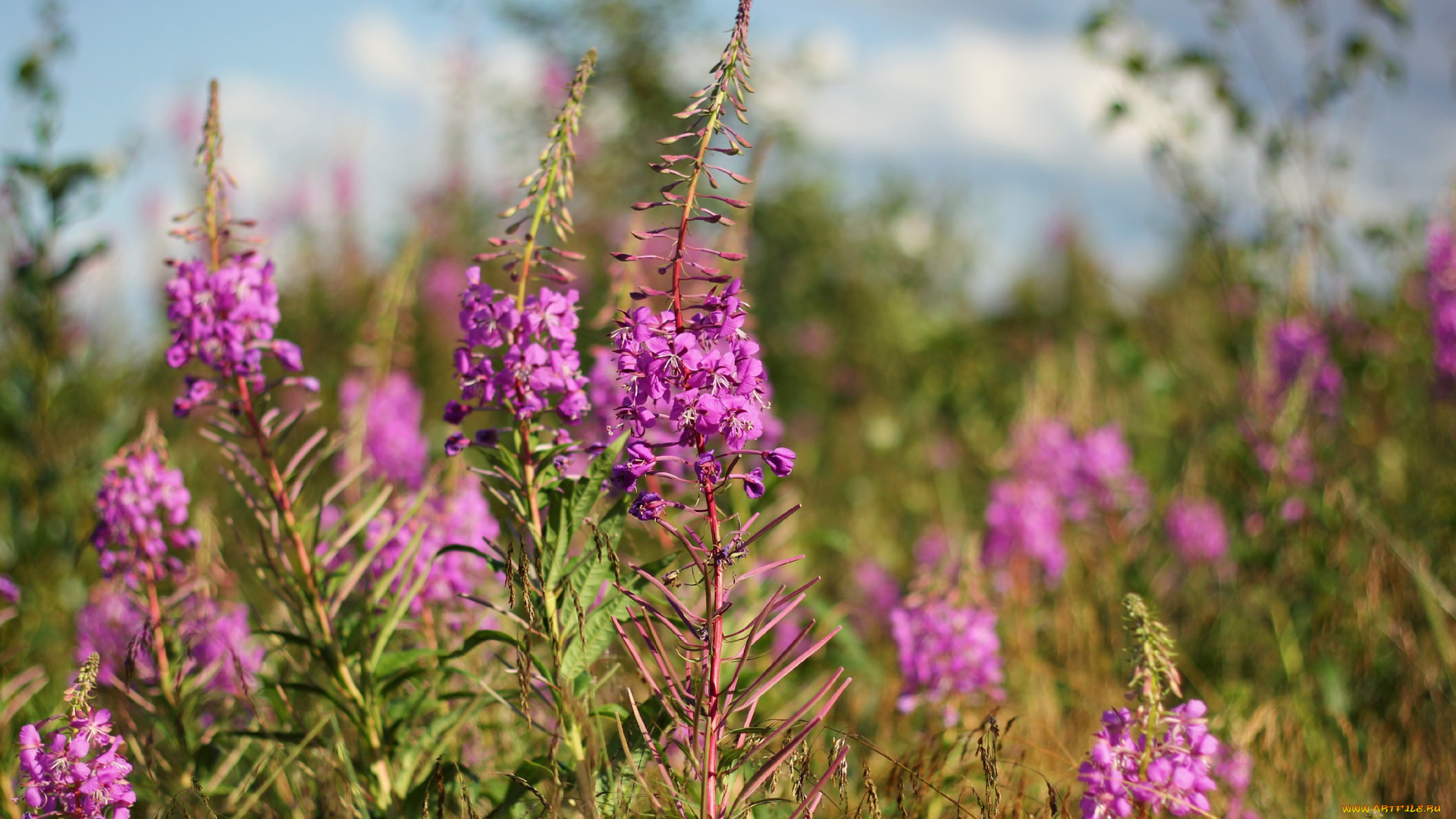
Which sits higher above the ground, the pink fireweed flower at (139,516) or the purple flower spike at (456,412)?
the purple flower spike at (456,412)

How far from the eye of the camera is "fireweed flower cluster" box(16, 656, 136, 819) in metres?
1.52

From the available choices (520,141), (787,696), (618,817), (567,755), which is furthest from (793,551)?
(520,141)

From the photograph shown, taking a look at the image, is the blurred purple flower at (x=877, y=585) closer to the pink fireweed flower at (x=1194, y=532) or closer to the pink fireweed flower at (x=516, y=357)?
the pink fireweed flower at (x=1194, y=532)

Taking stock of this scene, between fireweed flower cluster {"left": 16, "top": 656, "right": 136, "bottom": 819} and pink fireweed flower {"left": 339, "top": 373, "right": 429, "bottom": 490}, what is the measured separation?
1913 mm

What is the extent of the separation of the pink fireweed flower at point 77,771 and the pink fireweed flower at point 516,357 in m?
0.78

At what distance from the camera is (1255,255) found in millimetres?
4703

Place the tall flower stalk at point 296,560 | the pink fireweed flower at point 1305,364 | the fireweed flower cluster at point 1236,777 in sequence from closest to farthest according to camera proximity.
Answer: the tall flower stalk at point 296,560 < the fireweed flower cluster at point 1236,777 < the pink fireweed flower at point 1305,364

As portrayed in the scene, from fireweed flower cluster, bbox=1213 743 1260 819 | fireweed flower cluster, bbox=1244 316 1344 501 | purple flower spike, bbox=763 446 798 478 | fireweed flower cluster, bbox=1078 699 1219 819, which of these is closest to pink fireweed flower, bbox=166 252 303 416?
purple flower spike, bbox=763 446 798 478

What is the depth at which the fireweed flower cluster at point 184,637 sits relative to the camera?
2.17 metres

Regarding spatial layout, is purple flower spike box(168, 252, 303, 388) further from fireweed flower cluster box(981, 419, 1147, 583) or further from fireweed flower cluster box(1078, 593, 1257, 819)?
fireweed flower cluster box(981, 419, 1147, 583)

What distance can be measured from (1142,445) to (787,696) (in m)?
3.82

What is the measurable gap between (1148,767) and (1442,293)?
3.04 meters

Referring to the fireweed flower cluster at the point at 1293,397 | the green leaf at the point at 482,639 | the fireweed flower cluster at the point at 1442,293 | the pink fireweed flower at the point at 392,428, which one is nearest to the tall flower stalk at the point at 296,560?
the green leaf at the point at 482,639

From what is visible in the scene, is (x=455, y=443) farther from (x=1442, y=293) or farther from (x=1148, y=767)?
(x=1442, y=293)
